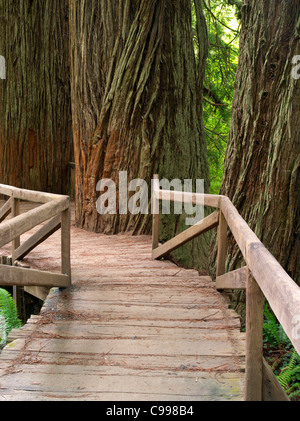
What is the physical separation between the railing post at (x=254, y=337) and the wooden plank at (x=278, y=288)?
0.13 meters

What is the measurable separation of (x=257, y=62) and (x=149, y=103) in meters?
2.43

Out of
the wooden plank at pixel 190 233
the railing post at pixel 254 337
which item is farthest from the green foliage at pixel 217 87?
the railing post at pixel 254 337

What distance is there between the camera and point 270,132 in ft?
16.2

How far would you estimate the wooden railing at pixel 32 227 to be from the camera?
3020mm

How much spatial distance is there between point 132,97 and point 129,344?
458 cm

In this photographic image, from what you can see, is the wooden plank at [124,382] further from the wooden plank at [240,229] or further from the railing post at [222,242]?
the railing post at [222,242]

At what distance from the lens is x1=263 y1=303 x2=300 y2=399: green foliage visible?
4086mm

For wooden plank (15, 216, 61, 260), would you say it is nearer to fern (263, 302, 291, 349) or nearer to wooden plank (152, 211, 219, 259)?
wooden plank (152, 211, 219, 259)

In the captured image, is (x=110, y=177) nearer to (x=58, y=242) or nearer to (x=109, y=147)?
(x=109, y=147)

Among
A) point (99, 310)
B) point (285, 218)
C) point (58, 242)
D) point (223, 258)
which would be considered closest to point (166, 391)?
point (99, 310)

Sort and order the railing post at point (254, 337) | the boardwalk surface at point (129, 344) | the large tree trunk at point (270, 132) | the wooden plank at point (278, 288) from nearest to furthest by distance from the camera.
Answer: the wooden plank at point (278, 288) → the railing post at point (254, 337) → the boardwalk surface at point (129, 344) → the large tree trunk at point (270, 132)

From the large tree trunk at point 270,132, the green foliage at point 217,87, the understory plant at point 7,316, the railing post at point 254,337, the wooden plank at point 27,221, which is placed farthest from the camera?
the green foliage at point 217,87

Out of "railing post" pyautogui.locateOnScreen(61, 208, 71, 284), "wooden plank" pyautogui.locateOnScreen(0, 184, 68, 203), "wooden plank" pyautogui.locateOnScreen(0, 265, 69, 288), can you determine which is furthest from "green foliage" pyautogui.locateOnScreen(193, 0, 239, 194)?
"wooden plank" pyautogui.locateOnScreen(0, 265, 69, 288)

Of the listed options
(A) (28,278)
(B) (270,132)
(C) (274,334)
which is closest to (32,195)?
(A) (28,278)
